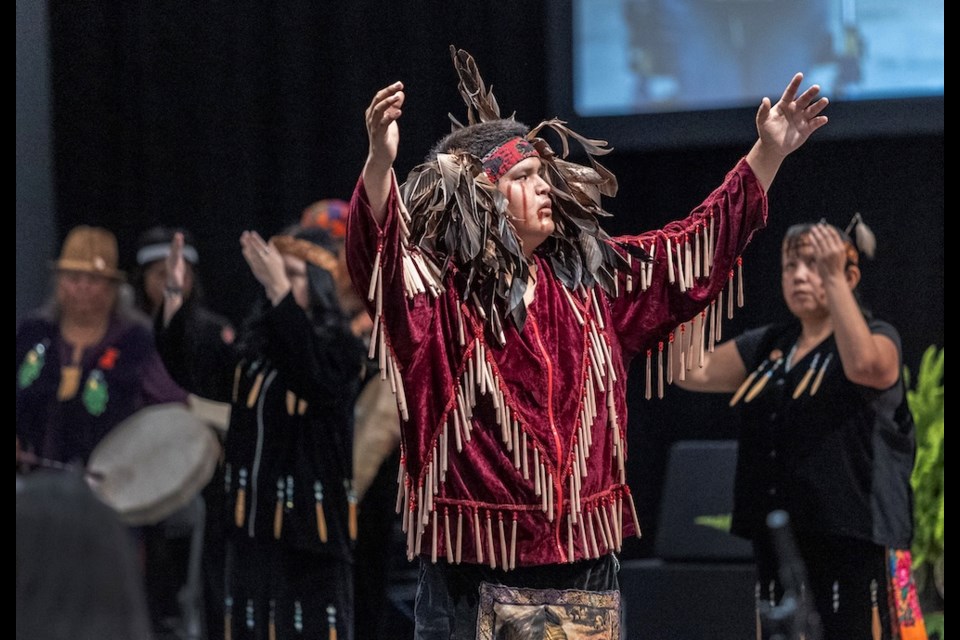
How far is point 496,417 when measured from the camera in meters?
2.32

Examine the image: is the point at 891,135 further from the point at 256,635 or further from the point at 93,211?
the point at 93,211

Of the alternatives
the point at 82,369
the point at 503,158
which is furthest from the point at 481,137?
the point at 82,369

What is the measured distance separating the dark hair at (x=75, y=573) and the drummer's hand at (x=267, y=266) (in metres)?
2.57

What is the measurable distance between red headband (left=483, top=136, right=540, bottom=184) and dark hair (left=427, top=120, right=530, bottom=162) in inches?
0.7

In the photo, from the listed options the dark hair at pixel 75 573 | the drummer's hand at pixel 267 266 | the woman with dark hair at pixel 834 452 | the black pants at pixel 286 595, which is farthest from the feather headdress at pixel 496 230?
the black pants at pixel 286 595

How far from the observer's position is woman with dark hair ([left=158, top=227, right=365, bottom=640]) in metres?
3.66

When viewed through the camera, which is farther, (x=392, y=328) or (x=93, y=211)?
(x=93, y=211)

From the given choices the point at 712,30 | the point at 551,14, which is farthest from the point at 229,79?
the point at 712,30

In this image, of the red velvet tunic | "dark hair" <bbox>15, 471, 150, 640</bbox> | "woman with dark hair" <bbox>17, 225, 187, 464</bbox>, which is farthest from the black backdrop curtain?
"dark hair" <bbox>15, 471, 150, 640</bbox>

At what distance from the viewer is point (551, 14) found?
15.3 feet

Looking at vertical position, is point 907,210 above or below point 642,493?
above

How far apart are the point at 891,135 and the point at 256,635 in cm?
259

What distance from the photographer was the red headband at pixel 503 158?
96.0 inches

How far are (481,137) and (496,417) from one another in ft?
1.77
